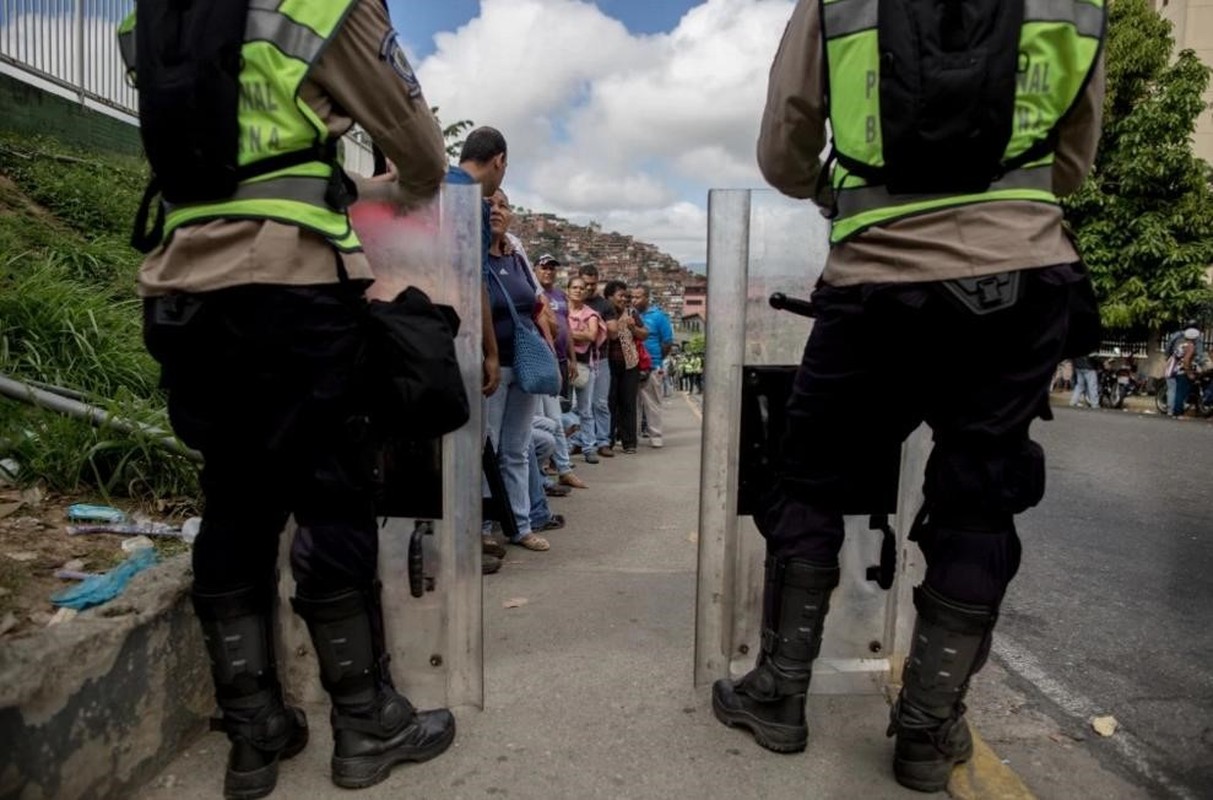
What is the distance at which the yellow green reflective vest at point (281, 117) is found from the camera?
1812 millimetres

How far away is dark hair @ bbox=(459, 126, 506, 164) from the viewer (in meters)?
3.93

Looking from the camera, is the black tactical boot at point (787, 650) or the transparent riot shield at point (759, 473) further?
the transparent riot shield at point (759, 473)

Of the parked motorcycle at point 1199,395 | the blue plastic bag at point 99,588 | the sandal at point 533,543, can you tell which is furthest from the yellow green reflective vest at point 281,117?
the parked motorcycle at point 1199,395

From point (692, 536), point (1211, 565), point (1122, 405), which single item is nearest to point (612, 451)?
point (692, 536)

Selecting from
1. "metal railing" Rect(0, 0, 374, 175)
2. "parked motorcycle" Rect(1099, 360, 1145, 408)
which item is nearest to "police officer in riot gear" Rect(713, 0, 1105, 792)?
"metal railing" Rect(0, 0, 374, 175)

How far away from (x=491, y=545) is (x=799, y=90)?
2.89 meters

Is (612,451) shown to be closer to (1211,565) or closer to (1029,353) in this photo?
(1211,565)

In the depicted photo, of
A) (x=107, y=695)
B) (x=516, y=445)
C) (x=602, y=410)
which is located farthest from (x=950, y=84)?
(x=602, y=410)

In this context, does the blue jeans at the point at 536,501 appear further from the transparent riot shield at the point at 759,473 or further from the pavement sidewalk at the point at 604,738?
the transparent riot shield at the point at 759,473

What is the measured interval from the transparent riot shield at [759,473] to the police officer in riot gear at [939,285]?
0.33m

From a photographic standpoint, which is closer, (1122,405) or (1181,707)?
(1181,707)

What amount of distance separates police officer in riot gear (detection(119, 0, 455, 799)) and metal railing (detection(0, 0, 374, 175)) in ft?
16.9

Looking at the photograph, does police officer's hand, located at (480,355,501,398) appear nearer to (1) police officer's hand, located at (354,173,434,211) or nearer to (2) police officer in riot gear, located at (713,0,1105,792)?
(1) police officer's hand, located at (354,173,434,211)

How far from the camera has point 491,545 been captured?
14.1 feet
